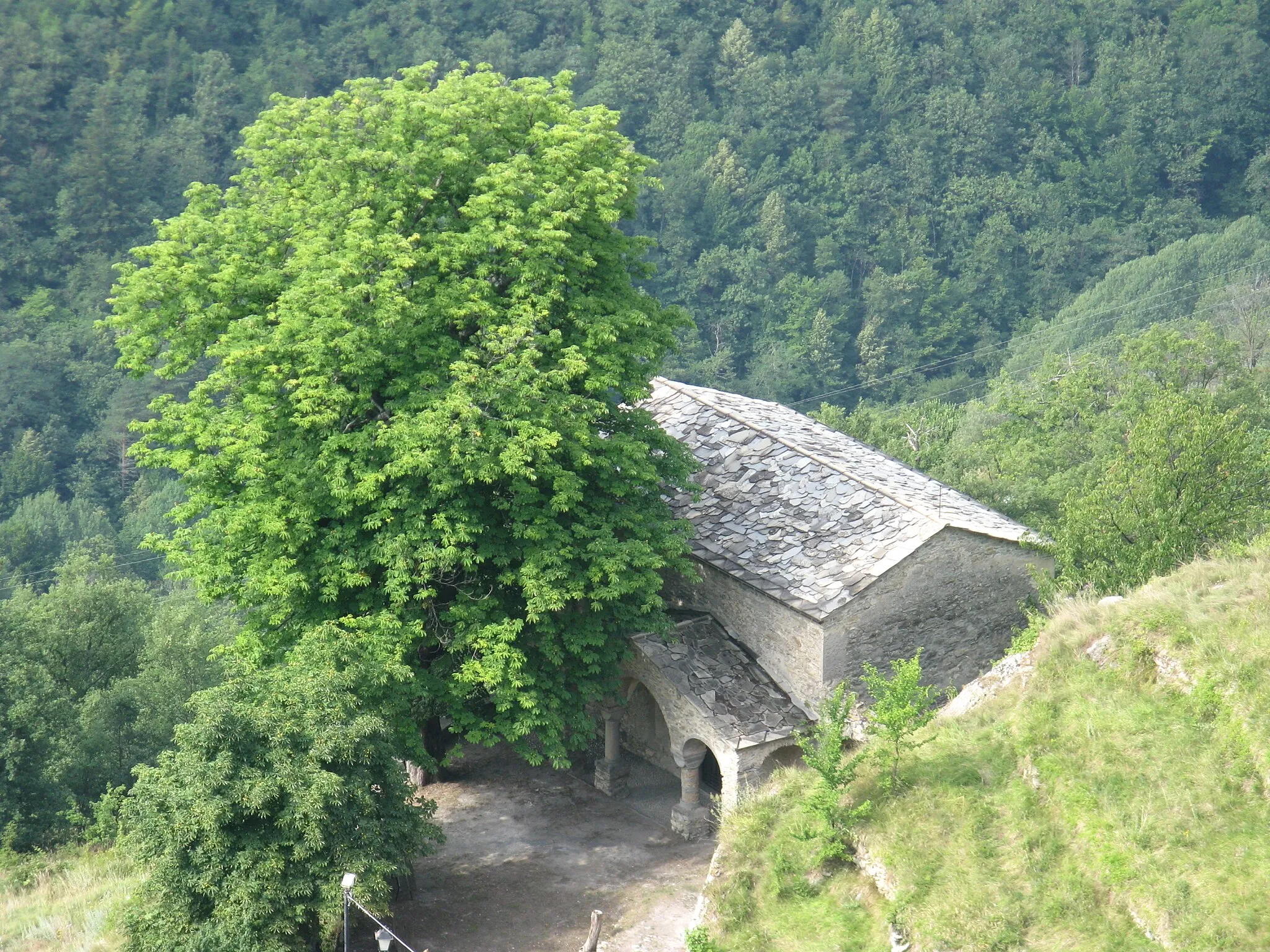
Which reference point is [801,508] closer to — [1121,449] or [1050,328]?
[1121,449]

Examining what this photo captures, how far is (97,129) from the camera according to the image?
88438 mm

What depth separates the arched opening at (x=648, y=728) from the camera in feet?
89.5

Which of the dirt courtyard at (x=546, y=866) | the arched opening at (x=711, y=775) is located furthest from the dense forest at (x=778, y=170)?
the arched opening at (x=711, y=775)

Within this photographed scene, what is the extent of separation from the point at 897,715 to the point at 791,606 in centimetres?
589

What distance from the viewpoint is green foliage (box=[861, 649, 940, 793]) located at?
18328 mm

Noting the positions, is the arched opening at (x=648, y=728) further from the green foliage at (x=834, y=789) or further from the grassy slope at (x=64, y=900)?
the grassy slope at (x=64, y=900)

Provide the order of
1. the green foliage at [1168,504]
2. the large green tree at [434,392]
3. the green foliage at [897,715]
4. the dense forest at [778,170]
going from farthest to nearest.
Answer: the dense forest at [778,170]
the green foliage at [1168,504]
the large green tree at [434,392]
the green foliage at [897,715]

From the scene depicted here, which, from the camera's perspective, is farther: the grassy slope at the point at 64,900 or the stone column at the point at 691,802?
the stone column at the point at 691,802

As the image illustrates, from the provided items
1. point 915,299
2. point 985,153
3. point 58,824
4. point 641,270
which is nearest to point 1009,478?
point 641,270

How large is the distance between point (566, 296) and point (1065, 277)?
7960 cm

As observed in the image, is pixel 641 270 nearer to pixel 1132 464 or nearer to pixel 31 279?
pixel 1132 464

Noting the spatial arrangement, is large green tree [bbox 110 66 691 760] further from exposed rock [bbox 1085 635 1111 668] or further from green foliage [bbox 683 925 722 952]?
exposed rock [bbox 1085 635 1111 668]

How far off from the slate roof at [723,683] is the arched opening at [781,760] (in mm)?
562

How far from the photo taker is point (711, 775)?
2652cm
